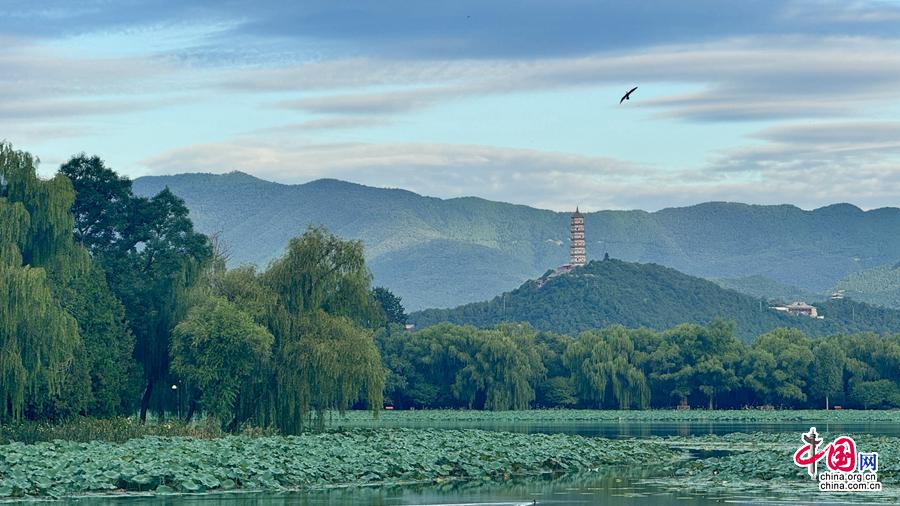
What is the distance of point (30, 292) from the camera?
158ft

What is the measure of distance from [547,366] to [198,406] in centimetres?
6686

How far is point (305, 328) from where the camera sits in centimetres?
5775

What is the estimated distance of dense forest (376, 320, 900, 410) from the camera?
388 feet

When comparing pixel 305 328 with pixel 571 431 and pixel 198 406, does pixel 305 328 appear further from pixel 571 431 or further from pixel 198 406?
pixel 571 431

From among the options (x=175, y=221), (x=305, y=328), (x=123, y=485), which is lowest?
(x=123, y=485)

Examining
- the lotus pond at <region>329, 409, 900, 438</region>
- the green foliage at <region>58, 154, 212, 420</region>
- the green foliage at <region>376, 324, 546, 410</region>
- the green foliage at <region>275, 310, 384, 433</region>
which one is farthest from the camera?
the green foliage at <region>376, 324, 546, 410</region>

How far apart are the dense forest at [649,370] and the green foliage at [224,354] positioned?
58.4 meters

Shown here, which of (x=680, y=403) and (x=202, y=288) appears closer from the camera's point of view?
(x=202, y=288)

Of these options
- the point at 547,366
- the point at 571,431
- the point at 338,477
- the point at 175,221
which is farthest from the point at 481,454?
the point at 547,366

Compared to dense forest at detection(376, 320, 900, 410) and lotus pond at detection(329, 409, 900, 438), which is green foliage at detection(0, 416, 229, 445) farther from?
dense forest at detection(376, 320, 900, 410)

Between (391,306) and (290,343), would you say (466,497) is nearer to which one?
(290,343)

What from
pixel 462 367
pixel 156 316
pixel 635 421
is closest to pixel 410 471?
pixel 156 316

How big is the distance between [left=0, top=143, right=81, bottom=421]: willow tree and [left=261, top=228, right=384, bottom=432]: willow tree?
27.8 ft

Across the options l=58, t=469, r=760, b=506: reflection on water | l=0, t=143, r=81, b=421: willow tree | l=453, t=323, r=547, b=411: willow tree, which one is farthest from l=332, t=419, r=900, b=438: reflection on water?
l=58, t=469, r=760, b=506: reflection on water
